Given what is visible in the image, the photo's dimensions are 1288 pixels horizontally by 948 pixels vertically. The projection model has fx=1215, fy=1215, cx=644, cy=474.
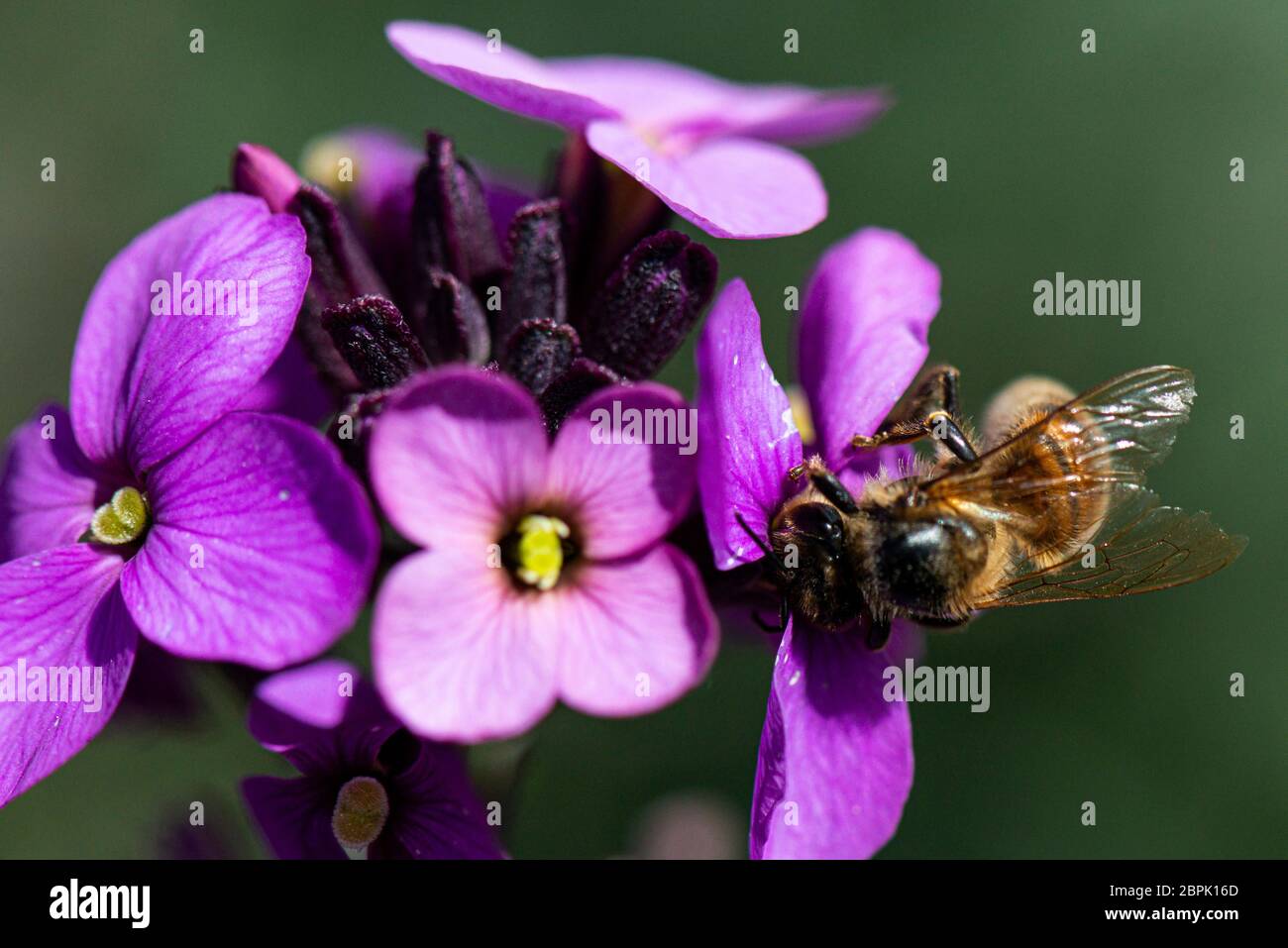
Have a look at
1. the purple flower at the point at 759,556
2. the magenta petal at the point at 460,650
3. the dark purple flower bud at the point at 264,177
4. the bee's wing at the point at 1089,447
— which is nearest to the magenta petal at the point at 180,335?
the dark purple flower bud at the point at 264,177

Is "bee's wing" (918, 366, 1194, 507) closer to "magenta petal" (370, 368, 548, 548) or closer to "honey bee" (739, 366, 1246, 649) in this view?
"honey bee" (739, 366, 1246, 649)

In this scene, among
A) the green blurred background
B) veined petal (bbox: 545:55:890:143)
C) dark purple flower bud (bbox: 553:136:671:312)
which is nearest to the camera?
dark purple flower bud (bbox: 553:136:671:312)

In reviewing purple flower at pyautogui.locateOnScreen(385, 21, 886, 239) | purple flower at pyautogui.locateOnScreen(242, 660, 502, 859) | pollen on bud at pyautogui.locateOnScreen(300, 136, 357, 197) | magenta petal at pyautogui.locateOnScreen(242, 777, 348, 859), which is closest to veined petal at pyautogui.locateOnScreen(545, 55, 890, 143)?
purple flower at pyautogui.locateOnScreen(385, 21, 886, 239)

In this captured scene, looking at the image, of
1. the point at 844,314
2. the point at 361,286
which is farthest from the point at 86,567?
the point at 844,314

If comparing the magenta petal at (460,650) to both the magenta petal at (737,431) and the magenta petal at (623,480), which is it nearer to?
the magenta petal at (623,480)

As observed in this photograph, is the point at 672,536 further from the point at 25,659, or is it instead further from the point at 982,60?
the point at 982,60

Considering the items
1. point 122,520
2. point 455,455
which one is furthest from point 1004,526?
point 122,520

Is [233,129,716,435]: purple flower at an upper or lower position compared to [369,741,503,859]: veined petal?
upper

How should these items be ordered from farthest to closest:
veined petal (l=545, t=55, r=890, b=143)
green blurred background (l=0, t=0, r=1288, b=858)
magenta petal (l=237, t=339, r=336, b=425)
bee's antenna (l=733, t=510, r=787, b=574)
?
green blurred background (l=0, t=0, r=1288, b=858) < veined petal (l=545, t=55, r=890, b=143) < magenta petal (l=237, t=339, r=336, b=425) < bee's antenna (l=733, t=510, r=787, b=574)
